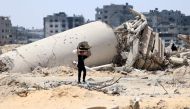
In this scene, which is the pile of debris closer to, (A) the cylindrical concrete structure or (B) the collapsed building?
(B) the collapsed building

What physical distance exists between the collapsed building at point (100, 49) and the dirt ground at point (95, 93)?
5.73 ft

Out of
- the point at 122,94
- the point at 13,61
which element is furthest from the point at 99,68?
the point at 122,94

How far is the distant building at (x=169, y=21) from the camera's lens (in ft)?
261

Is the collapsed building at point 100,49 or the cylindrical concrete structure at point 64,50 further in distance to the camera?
the collapsed building at point 100,49

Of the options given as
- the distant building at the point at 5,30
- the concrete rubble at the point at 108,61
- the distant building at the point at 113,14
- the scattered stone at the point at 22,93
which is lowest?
the scattered stone at the point at 22,93

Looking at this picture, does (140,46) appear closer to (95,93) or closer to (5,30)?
(95,93)

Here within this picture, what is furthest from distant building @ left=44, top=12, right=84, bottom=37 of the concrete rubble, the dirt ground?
the dirt ground

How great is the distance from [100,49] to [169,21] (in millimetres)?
71814

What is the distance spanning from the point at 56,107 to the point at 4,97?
173cm

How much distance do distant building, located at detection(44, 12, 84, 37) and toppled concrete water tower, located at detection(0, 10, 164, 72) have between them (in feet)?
223

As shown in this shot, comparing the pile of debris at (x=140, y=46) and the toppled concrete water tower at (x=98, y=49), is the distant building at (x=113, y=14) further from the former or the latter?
the toppled concrete water tower at (x=98, y=49)

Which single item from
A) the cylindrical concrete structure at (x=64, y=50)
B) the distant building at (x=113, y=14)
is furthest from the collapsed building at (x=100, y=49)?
the distant building at (x=113, y=14)

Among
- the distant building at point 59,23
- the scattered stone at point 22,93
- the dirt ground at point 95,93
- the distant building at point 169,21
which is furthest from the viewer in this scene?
the distant building at point 59,23

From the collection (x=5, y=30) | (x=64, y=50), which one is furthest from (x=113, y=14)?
(x=64, y=50)
